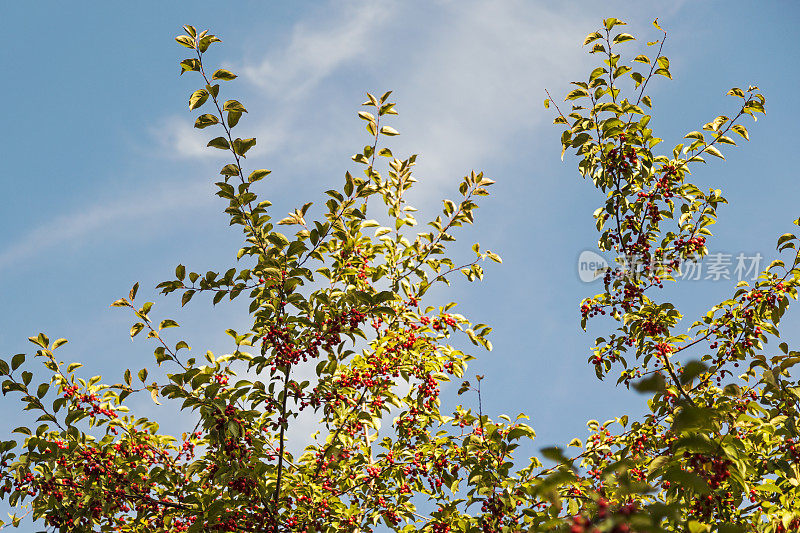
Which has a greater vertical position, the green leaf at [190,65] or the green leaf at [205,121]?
the green leaf at [190,65]

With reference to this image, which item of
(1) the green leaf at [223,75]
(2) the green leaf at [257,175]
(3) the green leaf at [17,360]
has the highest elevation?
(1) the green leaf at [223,75]

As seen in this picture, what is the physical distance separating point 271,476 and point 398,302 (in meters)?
1.86

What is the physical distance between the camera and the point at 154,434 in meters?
5.49

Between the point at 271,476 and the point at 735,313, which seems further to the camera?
the point at 735,313

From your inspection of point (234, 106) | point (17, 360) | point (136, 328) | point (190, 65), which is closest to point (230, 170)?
point (234, 106)

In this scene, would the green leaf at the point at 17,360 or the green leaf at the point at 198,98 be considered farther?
the green leaf at the point at 17,360

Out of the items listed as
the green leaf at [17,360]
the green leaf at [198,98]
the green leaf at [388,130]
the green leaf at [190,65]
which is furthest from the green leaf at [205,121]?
the green leaf at [17,360]

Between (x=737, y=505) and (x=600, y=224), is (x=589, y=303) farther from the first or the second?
(x=737, y=505)

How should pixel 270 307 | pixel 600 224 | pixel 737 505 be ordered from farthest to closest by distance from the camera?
pixel 600 224 → pixel 270 307 → pixel 737 505

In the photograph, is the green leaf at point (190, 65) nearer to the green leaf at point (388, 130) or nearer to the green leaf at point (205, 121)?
the green leaf at point (205, 121)

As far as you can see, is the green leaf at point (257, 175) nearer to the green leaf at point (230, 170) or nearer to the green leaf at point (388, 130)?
the green leaf at point (230, 170)

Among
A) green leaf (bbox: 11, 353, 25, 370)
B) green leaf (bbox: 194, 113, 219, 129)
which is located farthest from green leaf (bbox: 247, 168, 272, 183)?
green leaf (bbox: 11, 353, 25, 370)

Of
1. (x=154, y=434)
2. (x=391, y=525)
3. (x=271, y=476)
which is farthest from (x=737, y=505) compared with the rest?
(x=154, y=434)

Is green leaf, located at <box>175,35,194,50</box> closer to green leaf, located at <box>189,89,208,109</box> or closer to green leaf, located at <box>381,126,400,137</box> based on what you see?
green leaf, located at <box>189,89,208,109</box>
